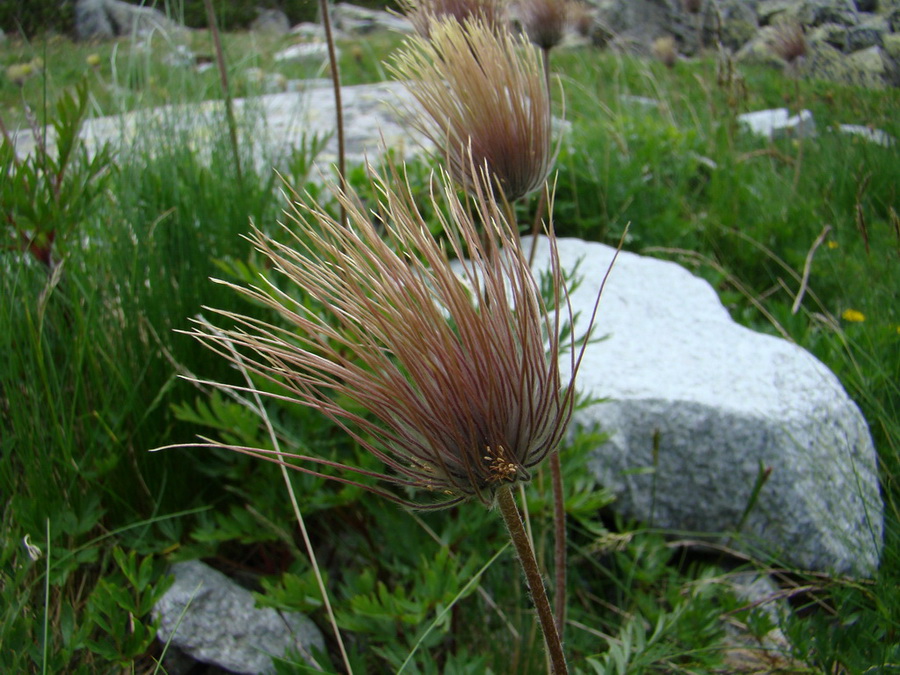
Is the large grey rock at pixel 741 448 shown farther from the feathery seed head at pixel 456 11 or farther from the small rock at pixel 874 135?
the small rock at pixel 874 135

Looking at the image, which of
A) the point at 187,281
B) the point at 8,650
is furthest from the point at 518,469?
the point at 187,281

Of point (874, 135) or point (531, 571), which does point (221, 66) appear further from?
point (874, 135)

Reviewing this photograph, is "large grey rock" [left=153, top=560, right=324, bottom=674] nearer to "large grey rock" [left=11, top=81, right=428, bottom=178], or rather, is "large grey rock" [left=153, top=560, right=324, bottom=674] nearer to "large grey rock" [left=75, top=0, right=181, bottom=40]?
"large grey rock" [left=11, top=81, right=428, bottom=178]

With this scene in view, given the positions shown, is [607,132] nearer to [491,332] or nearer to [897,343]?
[897,343]

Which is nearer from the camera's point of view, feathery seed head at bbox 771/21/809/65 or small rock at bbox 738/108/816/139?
feathery seed head at bbox 771/21/809/65

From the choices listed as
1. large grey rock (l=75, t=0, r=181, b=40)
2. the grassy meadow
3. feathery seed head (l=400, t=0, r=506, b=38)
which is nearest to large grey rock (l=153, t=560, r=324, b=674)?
the grassy meadow

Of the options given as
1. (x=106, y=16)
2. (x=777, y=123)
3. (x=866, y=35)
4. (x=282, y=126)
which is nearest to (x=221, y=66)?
(x=282, y=126)

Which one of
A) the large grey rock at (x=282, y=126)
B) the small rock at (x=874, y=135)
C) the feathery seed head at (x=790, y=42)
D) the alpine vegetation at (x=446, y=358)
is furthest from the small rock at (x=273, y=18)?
the alpine vegetation at (x=446, y=358)
